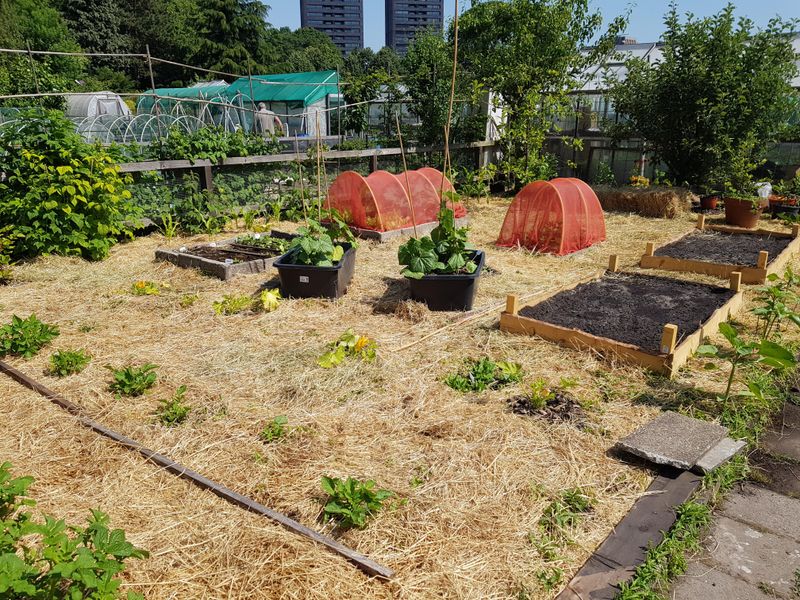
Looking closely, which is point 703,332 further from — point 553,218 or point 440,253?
point 553,218

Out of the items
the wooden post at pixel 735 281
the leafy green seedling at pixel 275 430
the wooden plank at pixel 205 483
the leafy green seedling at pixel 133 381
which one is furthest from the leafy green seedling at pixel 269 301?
the wooden post at pixel 735 281

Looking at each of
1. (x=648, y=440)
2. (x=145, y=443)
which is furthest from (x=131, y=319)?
(x=648, y=440)

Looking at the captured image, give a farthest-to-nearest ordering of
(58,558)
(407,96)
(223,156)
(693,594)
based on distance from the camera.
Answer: (407,96) < (223,156) < (693,594) < (58,558)

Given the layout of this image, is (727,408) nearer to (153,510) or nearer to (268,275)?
(153,510)

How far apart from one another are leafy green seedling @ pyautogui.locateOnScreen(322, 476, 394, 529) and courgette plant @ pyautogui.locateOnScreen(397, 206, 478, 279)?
2.85 meters

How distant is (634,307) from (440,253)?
1.90 meters

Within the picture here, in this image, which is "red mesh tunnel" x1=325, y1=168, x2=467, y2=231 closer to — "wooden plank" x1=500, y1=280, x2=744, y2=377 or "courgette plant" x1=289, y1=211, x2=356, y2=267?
"courgette plant" x1=289, y1=211, x2=356, y2=267

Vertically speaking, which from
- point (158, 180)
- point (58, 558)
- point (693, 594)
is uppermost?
point (158, 180)

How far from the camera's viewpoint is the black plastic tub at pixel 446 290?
5.42 m

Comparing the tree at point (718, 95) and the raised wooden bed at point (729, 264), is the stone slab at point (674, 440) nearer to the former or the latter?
the raised wooden bed at point (729, 264)

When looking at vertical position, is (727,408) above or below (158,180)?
below

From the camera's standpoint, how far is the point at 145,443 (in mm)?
3359

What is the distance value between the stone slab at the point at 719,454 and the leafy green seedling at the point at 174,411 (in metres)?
3.02

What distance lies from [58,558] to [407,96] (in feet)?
39.8
